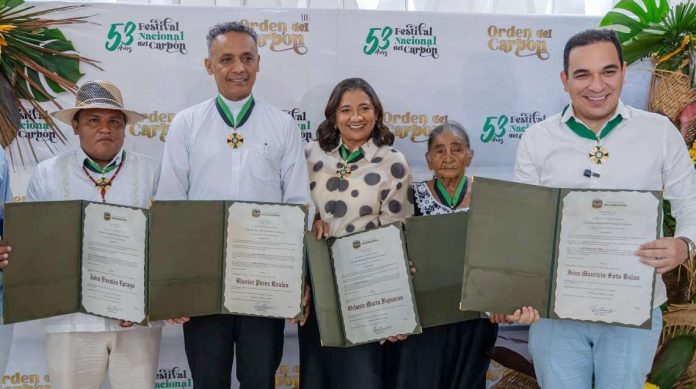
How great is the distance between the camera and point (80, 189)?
9.07 ft

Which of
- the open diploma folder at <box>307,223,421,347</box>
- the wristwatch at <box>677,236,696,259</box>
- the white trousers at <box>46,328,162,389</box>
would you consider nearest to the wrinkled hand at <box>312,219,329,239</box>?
the open diploma folder at <box>307,223,421,347</box>

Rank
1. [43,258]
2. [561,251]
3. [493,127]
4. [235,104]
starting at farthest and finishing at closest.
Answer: [493,127] → [235,104] → [43,258] → [561,251]

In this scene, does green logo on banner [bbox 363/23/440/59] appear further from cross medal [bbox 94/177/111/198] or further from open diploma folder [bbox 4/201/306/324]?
cross medal [bbox 94/177/111/198]

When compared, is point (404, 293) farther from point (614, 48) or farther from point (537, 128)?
point (614, 48)

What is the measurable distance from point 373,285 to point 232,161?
834 mm

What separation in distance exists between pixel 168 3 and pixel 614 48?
101 inches

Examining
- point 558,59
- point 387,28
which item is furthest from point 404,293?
point 558,59

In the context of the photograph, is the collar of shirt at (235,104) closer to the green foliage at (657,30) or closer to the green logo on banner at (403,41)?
the green logo on banner at (403,41)

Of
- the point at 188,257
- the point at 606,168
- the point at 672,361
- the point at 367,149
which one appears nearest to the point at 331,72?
the point at 367,149

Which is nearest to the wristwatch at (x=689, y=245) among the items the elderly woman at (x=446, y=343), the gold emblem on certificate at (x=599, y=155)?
the gold emblem on certificate at (x=599, y=155)

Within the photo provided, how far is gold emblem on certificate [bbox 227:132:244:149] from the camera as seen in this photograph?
2910 mm

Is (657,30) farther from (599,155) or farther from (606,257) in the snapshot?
(606,257)

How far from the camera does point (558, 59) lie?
12.8ft

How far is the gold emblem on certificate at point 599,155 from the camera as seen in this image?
2395 millimetres
